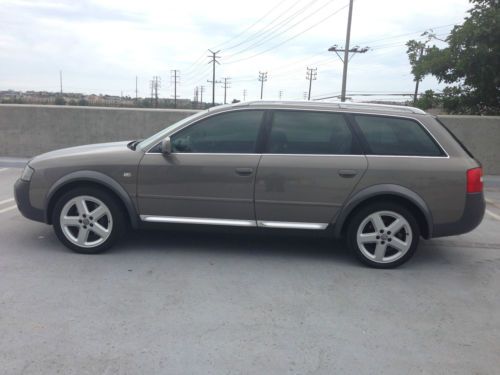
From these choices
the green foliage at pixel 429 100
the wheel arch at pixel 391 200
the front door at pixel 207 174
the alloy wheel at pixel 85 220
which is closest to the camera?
the wheel arch at pixel 391 200

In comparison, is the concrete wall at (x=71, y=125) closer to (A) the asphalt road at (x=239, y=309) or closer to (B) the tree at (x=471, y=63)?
(A) the asphalt road at (x=239, y=309)

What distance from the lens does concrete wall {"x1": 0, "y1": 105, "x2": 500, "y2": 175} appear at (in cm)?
1009

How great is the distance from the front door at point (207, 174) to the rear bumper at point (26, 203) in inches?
41.6

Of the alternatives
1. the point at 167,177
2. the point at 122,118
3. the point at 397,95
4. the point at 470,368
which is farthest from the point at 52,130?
the point at 397,95

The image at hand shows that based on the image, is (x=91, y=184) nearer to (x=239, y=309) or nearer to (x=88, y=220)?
(x=88, y=220)

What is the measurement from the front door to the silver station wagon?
1 cm

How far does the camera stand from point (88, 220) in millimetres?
4586

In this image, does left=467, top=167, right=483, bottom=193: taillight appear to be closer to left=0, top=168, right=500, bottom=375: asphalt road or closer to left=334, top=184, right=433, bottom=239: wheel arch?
left=334, top=184, right=433, bottom=239: wheel arch

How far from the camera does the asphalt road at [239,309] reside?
9.52ft

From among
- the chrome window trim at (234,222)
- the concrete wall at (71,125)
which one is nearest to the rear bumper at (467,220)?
the chrome window trim at (234,222)

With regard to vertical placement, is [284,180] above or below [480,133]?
below

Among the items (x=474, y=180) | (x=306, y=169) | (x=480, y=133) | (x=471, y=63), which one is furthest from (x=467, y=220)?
(x=471, y=63)

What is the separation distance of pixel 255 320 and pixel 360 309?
2.92 ft

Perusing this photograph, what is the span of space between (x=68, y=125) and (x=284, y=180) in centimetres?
741
